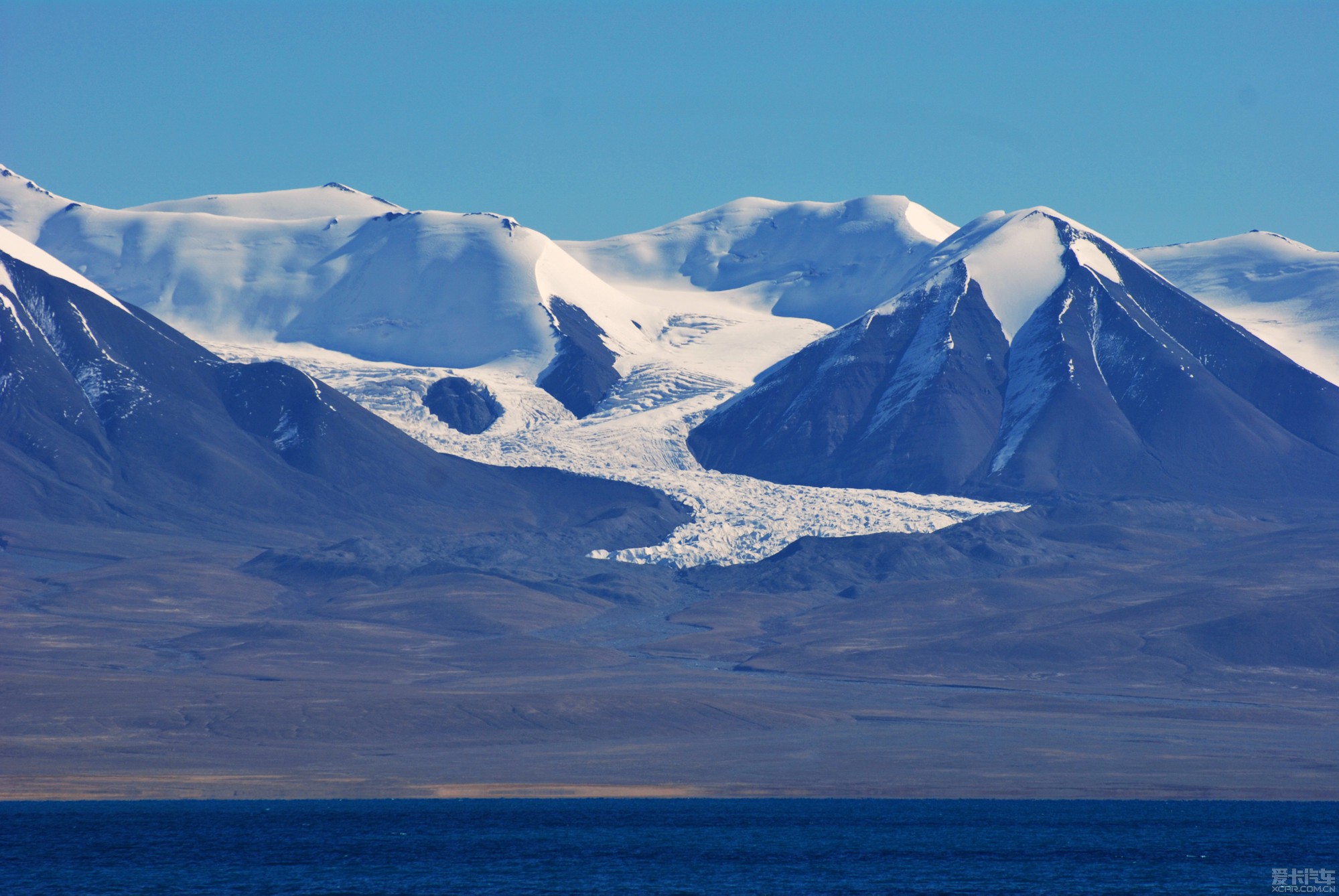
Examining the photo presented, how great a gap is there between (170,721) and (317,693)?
16617 millimetres

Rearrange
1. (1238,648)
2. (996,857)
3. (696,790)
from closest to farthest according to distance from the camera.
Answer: (996,857)
(696,790)
(1238,648)

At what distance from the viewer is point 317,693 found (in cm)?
15812

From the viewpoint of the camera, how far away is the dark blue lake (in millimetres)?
83375

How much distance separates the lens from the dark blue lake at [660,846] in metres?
83.4

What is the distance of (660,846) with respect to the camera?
9712cm

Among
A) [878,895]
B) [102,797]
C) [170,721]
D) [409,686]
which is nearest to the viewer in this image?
[878,895]

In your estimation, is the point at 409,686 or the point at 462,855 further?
the point at 409,686

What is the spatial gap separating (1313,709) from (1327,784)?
47662 mm

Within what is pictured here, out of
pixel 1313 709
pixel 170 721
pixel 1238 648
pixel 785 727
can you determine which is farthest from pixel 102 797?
pixel 1238 648

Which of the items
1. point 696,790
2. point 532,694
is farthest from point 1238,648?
point 696,790

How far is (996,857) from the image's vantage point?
304 feet

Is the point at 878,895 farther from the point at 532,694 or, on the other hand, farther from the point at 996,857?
the point at 532,694

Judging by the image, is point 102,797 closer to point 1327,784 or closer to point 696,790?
point 696,790

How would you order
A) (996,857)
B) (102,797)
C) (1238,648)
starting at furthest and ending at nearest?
Answer: (1238,648) < (102,797) < (996,857)
